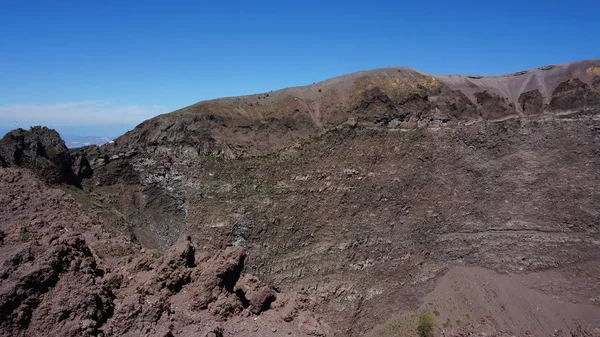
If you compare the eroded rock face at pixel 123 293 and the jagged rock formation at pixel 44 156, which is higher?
the jagged rock formation at pixel 44 156

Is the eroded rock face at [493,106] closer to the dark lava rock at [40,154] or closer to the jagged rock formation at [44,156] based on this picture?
the jagged rock formation at [44,156]

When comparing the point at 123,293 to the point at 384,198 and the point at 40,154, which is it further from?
the point at 384,198

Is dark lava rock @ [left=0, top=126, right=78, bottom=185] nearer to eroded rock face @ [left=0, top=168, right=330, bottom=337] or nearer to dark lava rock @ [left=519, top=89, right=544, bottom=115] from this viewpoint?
eroded rock face @ [left=0, top=168, right=330, bottom=337]

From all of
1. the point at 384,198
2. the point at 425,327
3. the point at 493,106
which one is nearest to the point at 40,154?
the point at 384,198

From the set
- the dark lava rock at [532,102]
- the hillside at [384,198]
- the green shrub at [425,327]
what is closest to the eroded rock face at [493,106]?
the hillside at [384,198]

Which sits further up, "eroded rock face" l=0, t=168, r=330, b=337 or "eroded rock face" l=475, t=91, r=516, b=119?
"eroded rock face" l=475, t=91, r=516, b=119

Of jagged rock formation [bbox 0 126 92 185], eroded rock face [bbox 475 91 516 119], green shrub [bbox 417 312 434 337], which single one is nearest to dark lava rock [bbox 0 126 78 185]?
jagged rock formation [bbox 0 126 92 185]
